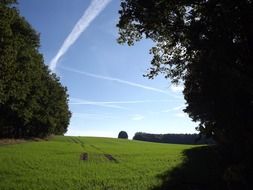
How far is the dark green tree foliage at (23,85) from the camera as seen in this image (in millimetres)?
45625

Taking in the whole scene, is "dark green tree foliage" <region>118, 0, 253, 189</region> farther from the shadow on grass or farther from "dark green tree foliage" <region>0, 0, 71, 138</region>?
"dark green tree foliage" <region>0, 0, 71, 138</region>

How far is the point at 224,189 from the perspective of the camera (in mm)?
23203

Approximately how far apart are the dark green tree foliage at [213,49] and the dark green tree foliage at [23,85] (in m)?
24.0

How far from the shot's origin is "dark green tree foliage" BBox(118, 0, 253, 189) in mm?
18984

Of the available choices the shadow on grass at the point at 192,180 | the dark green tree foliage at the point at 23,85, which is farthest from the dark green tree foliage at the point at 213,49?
the dark green tree foliage at the point at 23,85

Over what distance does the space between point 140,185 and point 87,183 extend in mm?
3235

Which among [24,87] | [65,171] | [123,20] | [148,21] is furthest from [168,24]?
[24,87]

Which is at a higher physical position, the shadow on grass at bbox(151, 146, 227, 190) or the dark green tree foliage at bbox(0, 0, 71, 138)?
the dark green tree foliage at bbox(0, 0, 71, 138)

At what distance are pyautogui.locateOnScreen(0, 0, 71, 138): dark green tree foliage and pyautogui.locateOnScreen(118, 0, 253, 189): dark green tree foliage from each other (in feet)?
78.6

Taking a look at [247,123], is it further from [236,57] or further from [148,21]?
[148,21]

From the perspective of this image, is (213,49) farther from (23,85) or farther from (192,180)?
(23,85)

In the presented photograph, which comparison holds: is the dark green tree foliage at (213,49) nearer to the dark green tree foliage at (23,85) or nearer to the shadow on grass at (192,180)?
the shadow on grass at (192,180)

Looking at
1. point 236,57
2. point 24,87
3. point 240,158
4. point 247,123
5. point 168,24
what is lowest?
point 240,158

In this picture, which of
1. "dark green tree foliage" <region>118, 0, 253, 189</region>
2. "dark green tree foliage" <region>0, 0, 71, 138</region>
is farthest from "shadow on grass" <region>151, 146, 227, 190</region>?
"dark green tree foliage" <region>0, 0, 71, 138</region>
